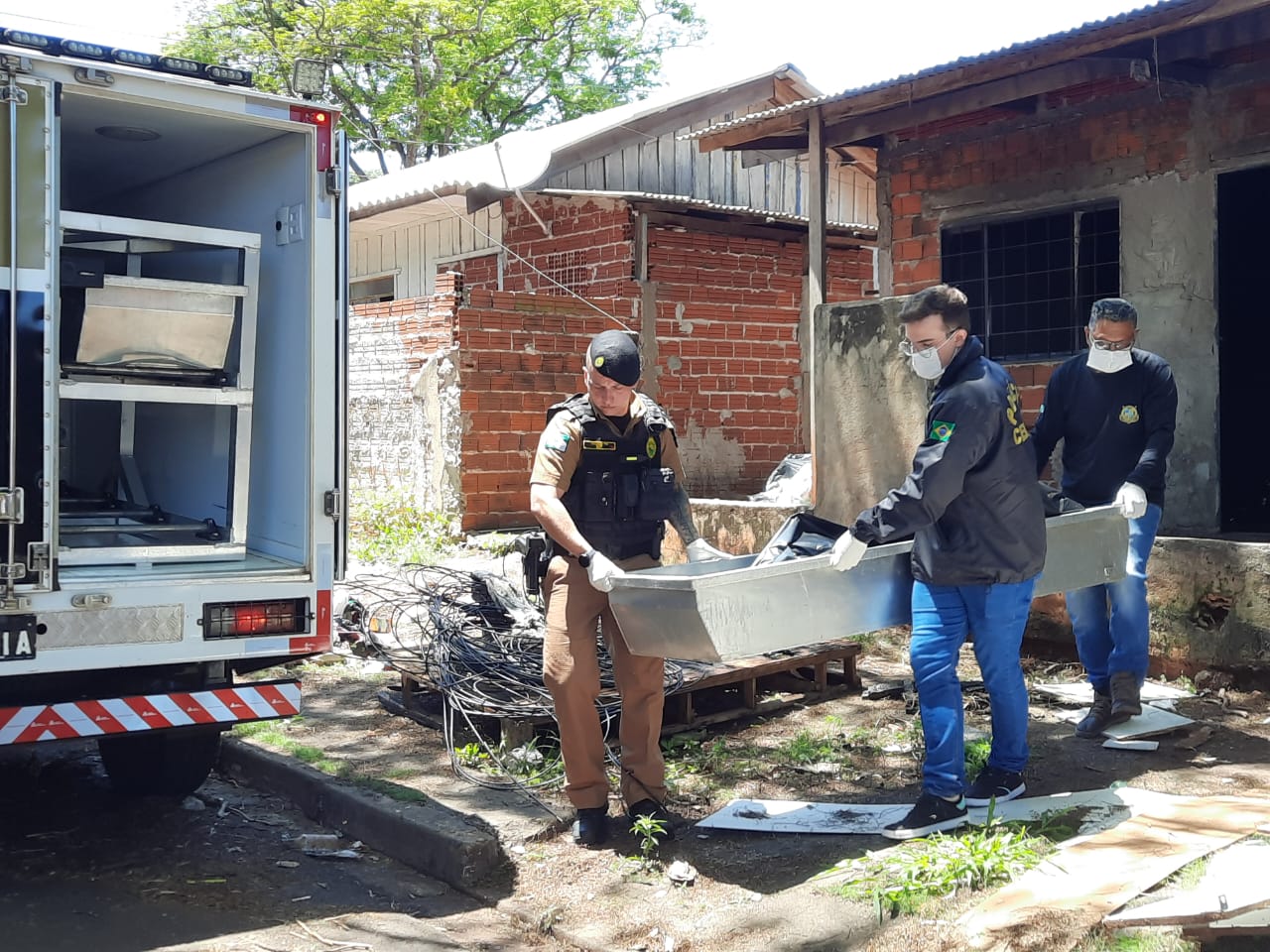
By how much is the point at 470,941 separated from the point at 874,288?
12338 millimetres

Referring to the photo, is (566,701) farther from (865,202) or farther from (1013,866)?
(865,202)

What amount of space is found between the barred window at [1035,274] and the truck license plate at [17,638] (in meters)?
6.68

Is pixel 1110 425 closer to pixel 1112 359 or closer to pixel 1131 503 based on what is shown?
pixel 1112 359

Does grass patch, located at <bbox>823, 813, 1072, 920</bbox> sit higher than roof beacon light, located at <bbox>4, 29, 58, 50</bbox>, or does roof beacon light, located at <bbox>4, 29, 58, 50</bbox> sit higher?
roof beacon light, located at <bbox>4, 29, 58, 50</bbox>

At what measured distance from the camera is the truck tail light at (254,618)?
4.38 meters

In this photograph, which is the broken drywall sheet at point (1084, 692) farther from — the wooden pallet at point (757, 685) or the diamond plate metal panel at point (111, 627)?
the diamond plate metal panel at point (111, 627)

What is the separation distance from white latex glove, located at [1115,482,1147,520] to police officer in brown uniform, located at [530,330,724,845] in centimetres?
182

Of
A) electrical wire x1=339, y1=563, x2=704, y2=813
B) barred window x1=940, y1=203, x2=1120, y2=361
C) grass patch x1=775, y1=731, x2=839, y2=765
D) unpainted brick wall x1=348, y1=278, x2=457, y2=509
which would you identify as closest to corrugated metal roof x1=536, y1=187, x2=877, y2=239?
unpainted brick wall x1=348, y1=278, x2=457, y2=509

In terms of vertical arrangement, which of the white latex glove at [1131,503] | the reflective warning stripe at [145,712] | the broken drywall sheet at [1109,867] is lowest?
the broken drywall sheet at [1109,867]

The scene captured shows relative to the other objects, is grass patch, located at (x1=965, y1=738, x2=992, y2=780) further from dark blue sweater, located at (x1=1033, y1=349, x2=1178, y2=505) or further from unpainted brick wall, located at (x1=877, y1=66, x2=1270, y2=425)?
unpainted brick wall, located at (x1=877, y1=66, x2=1270, y2=425)

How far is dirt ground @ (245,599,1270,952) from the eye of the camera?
3.83 metres

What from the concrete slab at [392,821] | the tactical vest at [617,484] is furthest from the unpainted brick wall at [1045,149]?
the concrete slab at [392,821]

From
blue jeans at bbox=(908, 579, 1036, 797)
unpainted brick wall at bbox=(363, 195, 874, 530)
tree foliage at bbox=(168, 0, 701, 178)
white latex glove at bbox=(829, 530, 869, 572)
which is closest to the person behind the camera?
white latex glove at bbox=(829, 530, 869, 572)

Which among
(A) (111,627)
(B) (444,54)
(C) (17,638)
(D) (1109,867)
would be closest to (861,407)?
(D) (1109,867)
